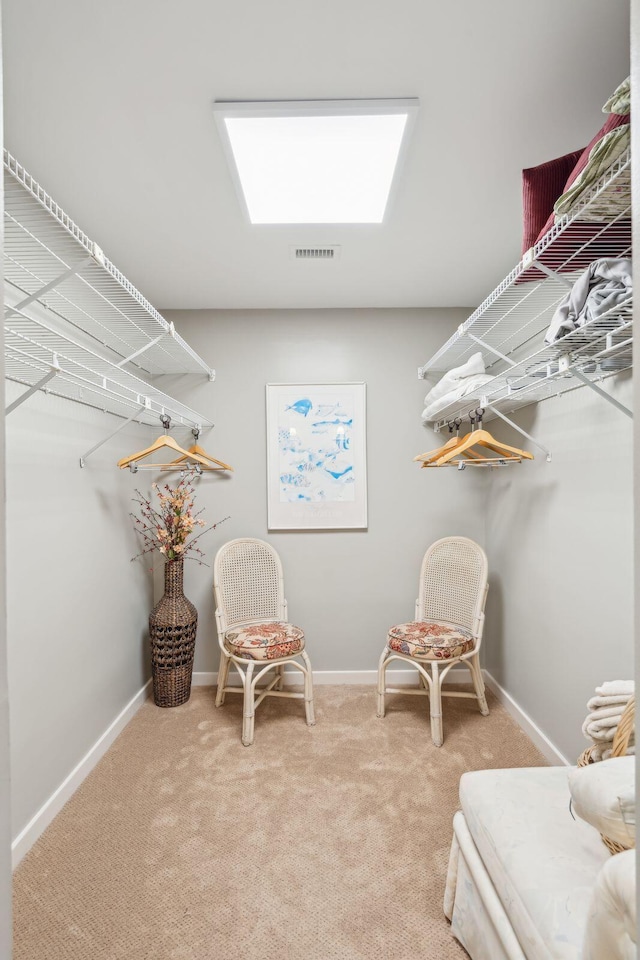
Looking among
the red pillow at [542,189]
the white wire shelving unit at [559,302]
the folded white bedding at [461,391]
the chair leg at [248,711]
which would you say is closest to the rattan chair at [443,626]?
the chair leg at [248,711]

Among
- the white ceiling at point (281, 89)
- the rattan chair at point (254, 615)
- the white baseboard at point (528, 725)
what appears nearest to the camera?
the white ceiling at point (281, 89)

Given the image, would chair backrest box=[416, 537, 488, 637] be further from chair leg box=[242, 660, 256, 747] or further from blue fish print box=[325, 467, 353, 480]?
chair leg box=[242, 660, 256, 747]

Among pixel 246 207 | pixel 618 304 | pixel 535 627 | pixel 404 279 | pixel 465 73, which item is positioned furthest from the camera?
pixel 404 279

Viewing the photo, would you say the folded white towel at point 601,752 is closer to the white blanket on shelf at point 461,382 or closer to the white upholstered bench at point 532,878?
the white upholstered bench at point 532,878

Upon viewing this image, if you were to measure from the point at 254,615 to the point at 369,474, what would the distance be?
46.9 inches

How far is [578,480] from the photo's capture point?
7.22ft

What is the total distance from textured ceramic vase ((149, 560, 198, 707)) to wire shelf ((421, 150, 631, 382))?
2.09 meters

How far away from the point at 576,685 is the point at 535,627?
0.46 meters

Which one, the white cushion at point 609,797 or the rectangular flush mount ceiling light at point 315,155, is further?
the rectangular flush mount ceiling light at point 315,155

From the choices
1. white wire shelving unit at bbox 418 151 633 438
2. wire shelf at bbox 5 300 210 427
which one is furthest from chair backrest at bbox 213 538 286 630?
white wire shelving unit at bbox 418 151 633 438

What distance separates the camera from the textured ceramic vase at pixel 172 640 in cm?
295

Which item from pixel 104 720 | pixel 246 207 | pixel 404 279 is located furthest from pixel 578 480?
pixel 104 720

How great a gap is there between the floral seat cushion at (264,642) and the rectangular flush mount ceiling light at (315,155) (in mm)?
2074

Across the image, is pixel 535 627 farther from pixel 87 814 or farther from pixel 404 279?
pixel 87 814
